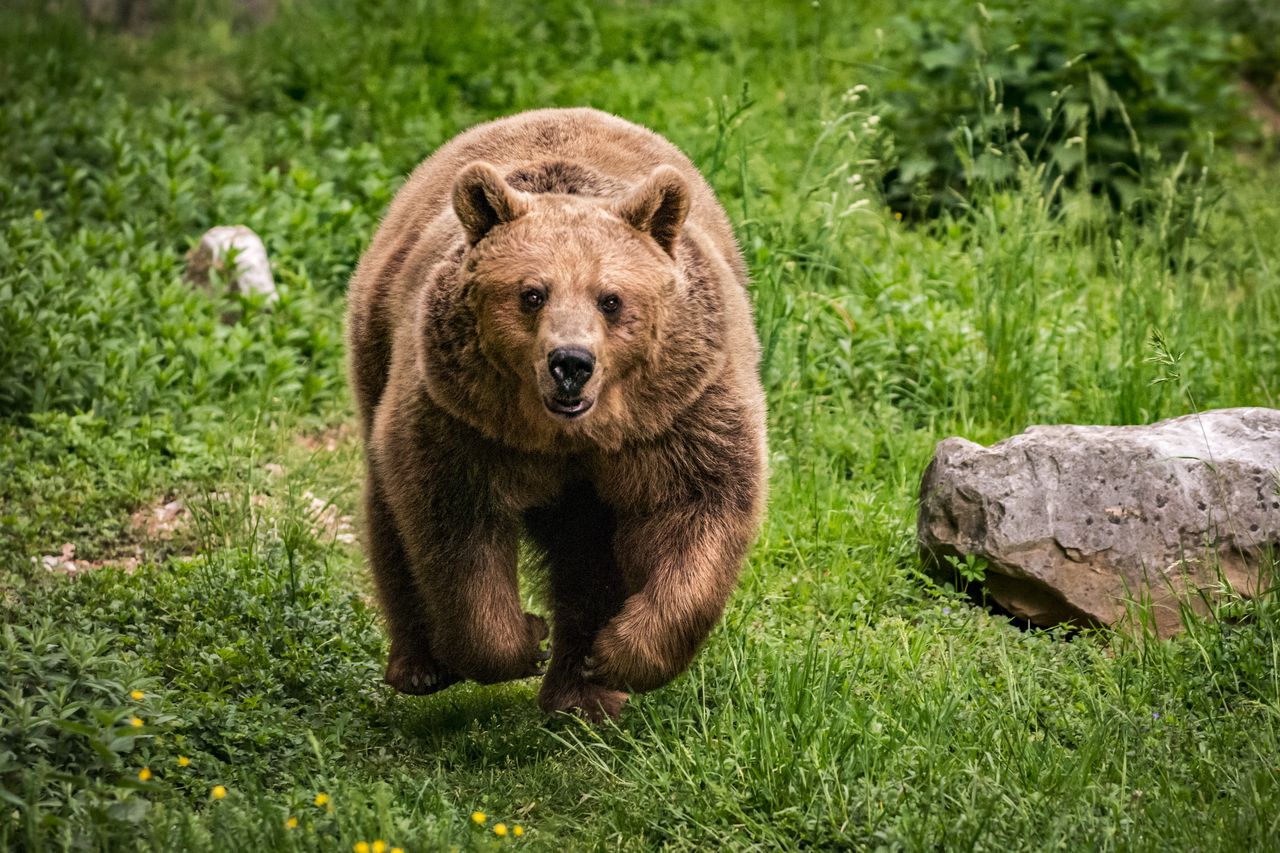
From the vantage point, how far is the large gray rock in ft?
17.3

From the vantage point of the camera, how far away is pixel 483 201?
4.41 metres

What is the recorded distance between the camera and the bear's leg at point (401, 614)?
5035mm

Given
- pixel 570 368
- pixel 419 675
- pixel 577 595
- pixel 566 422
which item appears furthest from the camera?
pixel 577 595

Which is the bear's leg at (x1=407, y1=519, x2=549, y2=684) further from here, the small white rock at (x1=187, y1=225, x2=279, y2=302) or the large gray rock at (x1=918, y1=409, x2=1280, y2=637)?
the small white rock at (x1=187, y1=225, x2=279, y2=302)

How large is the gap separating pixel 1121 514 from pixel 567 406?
2369mm

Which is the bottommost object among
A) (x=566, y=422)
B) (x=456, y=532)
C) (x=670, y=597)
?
(x=670, y=597)

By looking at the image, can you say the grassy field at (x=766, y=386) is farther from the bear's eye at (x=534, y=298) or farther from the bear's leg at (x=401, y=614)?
the bear's eye at (x=534, y=298)

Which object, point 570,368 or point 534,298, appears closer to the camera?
point 570,368

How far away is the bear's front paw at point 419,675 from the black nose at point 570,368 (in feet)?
4.67

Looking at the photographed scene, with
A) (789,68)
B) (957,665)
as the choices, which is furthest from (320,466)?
(789,68)

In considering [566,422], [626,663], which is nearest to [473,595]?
[626,663]

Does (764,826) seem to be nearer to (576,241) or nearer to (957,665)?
(957,665)

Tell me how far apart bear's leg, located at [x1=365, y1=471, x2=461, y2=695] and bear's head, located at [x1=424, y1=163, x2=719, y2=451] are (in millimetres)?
861

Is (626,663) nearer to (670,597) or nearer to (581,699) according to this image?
(670,597)
